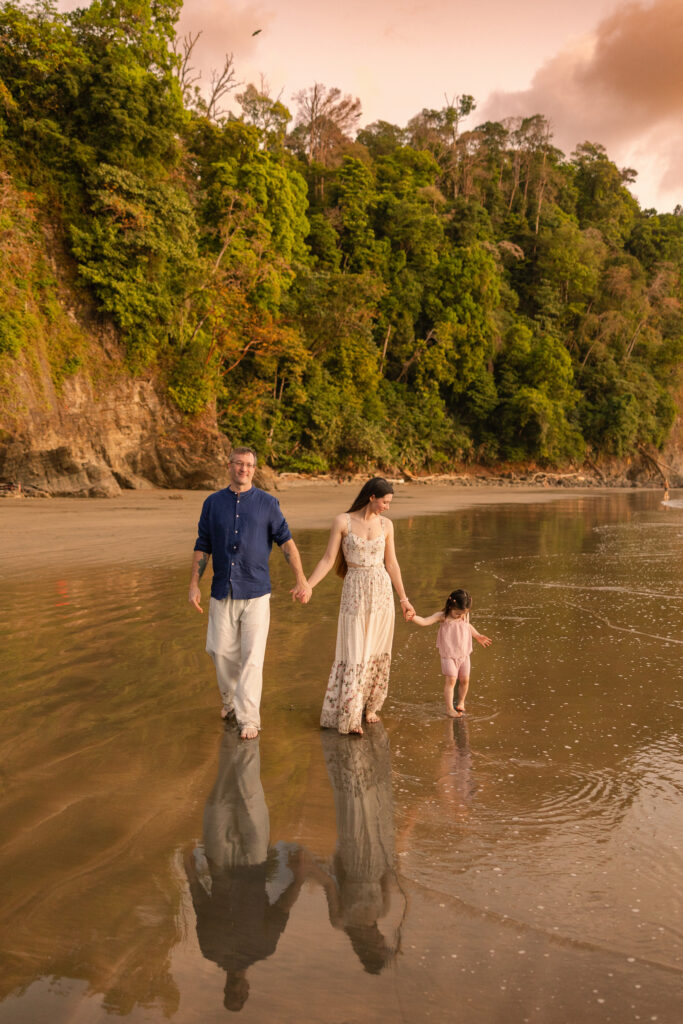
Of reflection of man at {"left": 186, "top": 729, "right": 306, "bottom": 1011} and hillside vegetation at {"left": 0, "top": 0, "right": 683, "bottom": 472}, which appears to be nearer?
reflection of man at {"left": 186, "top": 729, "right": 306, "bottom": 1011}

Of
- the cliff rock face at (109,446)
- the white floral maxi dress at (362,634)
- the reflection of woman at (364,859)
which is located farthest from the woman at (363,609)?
the cliff rock face at (109,446)

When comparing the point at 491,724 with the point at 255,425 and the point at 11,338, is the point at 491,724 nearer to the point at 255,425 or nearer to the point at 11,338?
the point at 11,338

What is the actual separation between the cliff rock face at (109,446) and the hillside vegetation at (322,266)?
0.99 m

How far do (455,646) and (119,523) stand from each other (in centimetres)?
1302

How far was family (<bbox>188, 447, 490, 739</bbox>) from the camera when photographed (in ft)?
16.1

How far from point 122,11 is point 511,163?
2161 inches

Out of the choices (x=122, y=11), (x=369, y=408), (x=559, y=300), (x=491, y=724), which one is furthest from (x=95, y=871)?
(x=559, y=300)

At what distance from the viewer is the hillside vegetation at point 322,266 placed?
25.9m

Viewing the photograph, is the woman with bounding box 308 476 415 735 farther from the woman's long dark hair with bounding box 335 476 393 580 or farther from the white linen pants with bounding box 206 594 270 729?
the white linen pants with bounding box 206 594 270 729

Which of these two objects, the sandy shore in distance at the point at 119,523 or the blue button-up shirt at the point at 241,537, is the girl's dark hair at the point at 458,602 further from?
the sandy shore in distance at the point at 119,523

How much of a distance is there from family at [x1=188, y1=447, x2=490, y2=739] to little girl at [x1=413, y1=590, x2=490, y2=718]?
2 cm

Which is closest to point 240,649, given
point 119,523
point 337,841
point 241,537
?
point 241,537

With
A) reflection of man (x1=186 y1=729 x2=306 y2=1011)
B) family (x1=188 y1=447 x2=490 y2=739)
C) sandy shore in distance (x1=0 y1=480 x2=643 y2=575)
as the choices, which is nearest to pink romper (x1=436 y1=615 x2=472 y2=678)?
family (x1=188 y1=447 x2=490 y2=739)

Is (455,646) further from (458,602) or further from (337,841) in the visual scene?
(337,841)
